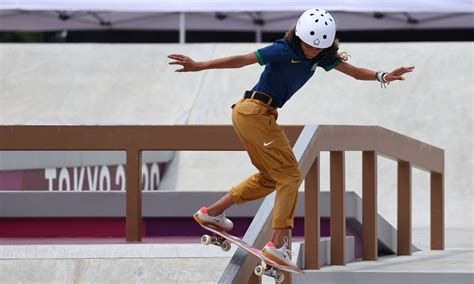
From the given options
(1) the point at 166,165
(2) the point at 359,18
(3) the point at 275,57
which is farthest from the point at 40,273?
(2) the point at 359,18

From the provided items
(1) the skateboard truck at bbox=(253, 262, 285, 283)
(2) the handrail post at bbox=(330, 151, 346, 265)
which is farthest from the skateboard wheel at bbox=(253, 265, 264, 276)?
(2) the handrail post at bbox=(330, 151, 346, 265)

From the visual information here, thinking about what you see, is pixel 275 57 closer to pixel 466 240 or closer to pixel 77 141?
pixel 77 141

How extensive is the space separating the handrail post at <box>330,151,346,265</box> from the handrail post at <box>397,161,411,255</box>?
157cm

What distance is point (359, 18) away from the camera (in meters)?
23.8

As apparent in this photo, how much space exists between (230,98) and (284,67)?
460 inches

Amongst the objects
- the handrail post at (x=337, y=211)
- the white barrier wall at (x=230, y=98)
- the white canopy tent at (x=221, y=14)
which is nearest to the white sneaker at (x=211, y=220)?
the handrail post at (x=337, y=211)

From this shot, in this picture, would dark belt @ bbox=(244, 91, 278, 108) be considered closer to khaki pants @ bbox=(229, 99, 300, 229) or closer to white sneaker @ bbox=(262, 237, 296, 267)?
khaki pants @ bbox=(229, 99, 300, 229)

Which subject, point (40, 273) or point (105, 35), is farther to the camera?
point (105, 35)

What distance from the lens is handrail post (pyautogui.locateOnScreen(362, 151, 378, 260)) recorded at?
10523 mm

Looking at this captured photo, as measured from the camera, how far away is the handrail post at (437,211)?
12328 mm

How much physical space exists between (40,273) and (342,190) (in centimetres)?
252

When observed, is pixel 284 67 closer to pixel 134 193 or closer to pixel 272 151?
pixel 272 151

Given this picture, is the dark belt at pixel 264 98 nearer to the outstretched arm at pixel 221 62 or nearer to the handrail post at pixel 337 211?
the outstretched arm at pixel 221 62

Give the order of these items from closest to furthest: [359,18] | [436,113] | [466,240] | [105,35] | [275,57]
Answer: [275,57]
[466,240]
[436,113]
[359,18]
[105,35]
